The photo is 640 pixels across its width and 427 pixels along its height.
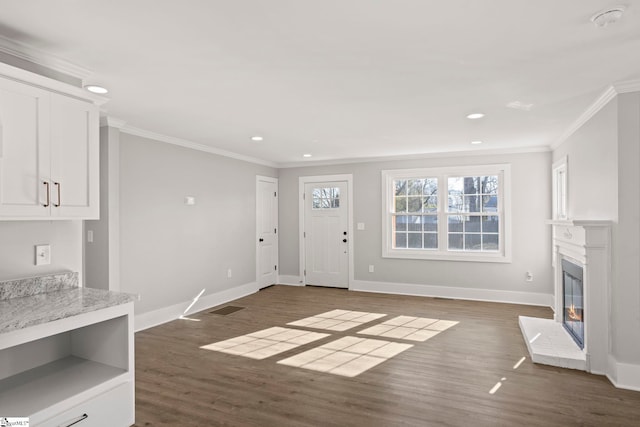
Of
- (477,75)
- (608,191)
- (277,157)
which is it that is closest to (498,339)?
(608,191)

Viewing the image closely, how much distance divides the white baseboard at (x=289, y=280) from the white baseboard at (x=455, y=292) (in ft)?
3.62

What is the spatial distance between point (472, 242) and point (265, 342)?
3.87 metres

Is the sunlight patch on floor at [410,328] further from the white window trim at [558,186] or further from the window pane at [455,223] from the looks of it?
the white window trim at [558,186]

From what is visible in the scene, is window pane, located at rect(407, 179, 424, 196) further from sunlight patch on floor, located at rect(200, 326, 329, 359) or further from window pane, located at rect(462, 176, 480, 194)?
sunlight patch on floor, located at rect(200, 326, 329, 359)

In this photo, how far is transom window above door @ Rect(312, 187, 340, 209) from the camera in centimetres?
Result: 723

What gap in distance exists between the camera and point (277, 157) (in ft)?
21.9

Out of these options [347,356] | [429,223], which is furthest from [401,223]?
[347,356]

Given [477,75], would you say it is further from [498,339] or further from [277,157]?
[277,157]

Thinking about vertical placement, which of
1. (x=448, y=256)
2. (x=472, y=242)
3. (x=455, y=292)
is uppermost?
(x=472, y=242)

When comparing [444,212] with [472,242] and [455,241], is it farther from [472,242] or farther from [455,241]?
[472,242]

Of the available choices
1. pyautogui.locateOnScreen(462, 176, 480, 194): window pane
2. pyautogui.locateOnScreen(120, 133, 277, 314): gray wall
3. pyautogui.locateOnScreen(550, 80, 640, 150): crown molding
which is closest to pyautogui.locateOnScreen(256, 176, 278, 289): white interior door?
pyautogui.locateOnScreen(120, 133, 277, 314): gray wall

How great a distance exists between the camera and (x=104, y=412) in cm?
200

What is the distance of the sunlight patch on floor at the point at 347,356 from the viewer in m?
3.45

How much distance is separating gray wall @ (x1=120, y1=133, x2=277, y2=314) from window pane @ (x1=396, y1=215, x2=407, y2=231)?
8.61 feet
